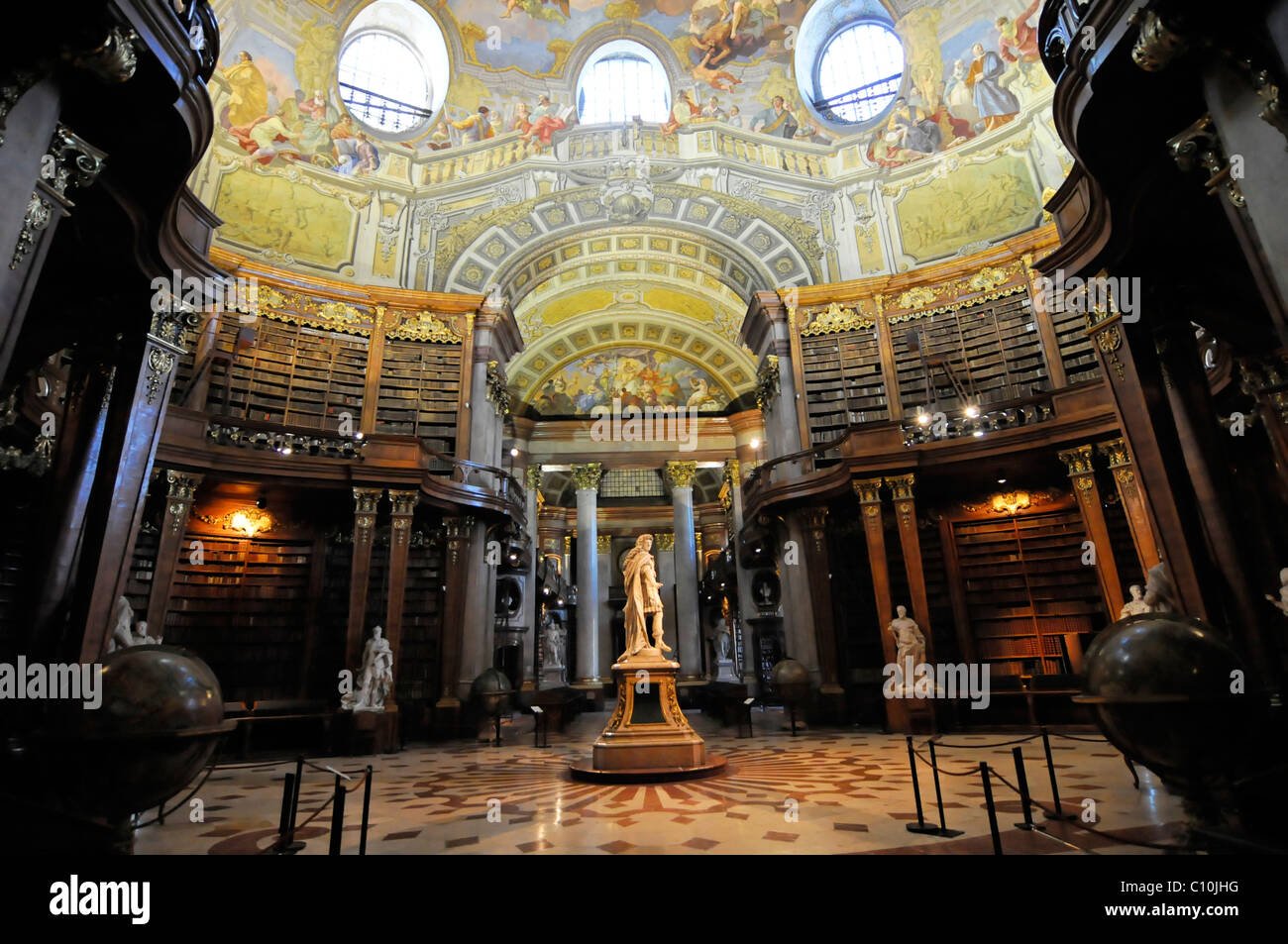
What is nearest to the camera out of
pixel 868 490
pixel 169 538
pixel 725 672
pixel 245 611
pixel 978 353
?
pixel 169 538

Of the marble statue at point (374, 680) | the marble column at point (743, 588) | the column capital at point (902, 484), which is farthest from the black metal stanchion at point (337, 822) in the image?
the marble column at point (743, 588)

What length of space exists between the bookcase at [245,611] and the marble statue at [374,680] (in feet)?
5.99

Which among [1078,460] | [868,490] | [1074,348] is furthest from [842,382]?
[1078,460]

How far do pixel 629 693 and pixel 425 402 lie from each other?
7.91 meters

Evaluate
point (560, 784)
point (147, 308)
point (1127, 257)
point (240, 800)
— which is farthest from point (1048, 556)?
point (147, 308)

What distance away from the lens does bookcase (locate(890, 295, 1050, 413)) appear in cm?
1099

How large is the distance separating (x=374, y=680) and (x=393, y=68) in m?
12.5

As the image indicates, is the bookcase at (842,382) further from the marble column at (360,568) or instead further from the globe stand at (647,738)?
the marble column at (360,568)

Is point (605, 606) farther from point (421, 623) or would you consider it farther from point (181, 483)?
point (181, 483)

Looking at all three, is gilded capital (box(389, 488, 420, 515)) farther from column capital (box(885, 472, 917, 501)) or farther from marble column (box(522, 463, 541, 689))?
column capital (box(885, 472, 917, 501))

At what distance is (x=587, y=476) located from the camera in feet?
62.1

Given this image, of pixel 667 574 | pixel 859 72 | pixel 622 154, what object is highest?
pixel 859 72

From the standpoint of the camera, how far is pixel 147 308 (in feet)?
15.4
